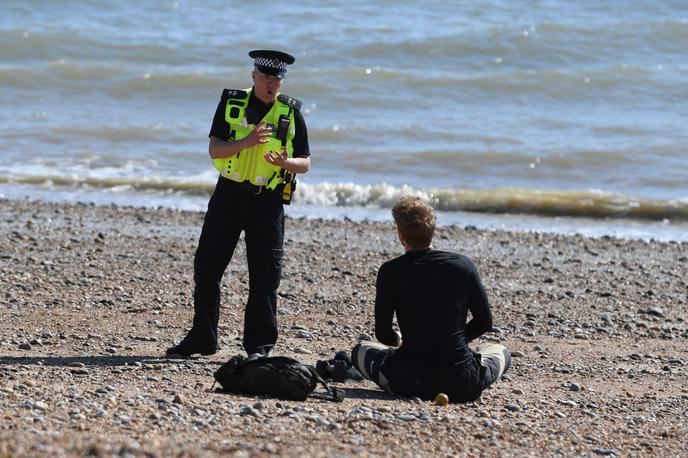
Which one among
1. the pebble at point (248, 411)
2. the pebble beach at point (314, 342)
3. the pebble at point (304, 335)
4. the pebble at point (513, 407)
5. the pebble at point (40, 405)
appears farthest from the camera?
the pebble at point (304, 335)

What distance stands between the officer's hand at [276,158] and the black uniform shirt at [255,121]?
0.65ft

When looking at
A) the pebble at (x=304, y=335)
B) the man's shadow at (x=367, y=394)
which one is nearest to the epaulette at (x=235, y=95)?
the man's shadow at (x=367, y=394)

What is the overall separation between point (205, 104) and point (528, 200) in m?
Answer: 8.25

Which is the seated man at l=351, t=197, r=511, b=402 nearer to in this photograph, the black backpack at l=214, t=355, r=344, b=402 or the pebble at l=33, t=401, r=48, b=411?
the black backpack at l=214, t=355, r=344, b=402

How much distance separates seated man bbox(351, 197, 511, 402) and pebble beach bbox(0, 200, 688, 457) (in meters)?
0.14

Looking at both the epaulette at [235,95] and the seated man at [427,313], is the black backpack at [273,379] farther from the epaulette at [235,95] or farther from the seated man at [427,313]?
the epaulette at [235,95]

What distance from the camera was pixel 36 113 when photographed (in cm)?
2077

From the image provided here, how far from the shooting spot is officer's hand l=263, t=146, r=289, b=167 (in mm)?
6594

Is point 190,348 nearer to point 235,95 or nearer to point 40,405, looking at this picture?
point 235,95

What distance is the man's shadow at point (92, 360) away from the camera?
6855 mm

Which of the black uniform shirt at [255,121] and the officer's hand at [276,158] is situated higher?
the black uniform shirt at [255,121]

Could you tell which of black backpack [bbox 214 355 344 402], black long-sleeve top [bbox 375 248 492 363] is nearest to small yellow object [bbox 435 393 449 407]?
black long-sleeve top [bbox 375 248 492 363]

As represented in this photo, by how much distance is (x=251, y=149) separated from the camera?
22.3 ft

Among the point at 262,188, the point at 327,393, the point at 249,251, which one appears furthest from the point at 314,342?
the point at 327,393
